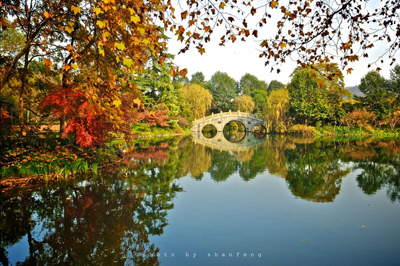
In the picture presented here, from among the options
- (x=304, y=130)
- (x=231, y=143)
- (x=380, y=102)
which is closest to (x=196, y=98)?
(x=304, y=130)

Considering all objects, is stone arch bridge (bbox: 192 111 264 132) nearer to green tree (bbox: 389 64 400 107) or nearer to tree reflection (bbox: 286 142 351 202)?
green tree (bbox: 389 64 400 107)

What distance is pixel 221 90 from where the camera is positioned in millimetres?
56250

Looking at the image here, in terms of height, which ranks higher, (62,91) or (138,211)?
(62,91)

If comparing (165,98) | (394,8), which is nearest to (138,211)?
(394,8)

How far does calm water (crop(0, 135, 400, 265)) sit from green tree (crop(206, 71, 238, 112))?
45695 mm

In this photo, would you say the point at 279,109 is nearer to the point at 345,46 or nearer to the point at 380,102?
the point at 380,102

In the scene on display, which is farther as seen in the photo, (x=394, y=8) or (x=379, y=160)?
(x=379, y=160)

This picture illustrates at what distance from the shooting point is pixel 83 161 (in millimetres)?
A: 8422

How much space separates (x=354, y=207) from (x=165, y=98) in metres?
24.8

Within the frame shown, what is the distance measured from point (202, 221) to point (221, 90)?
173 ft

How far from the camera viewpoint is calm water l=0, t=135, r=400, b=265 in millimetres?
3617

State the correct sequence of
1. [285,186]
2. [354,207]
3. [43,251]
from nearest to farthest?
[43,251] → [354,207] → [285,186]

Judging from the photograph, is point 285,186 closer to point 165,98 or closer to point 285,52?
point 285,52

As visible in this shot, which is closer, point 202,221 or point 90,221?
point 90,221
